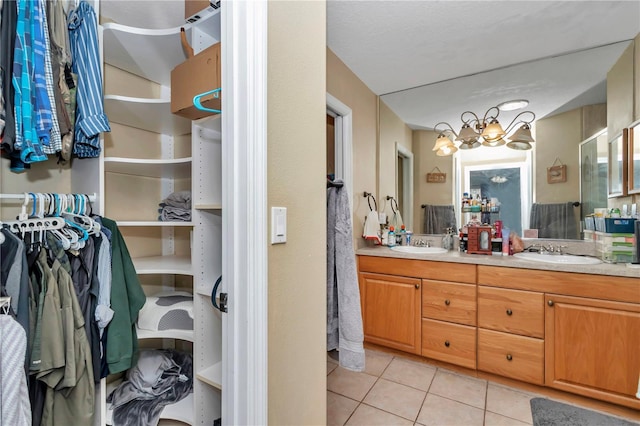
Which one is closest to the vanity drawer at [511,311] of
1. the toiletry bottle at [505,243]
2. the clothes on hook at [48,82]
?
the toiletry bottle at [505,243]

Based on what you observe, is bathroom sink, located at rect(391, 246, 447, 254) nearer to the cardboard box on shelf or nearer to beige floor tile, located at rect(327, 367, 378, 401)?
beige floor tile, located at rect(327, 367, 378, 401)

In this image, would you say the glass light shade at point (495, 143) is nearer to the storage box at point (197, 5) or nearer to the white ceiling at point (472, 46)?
the white ceiling at point (472, 46)

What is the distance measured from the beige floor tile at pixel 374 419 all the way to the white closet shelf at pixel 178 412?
880 mm

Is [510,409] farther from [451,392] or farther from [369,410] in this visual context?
[369,410]

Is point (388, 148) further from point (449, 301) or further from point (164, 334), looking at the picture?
point (164, 334)

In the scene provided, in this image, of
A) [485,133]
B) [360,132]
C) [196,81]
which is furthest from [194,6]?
[485,133]

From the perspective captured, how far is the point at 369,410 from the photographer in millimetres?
1824

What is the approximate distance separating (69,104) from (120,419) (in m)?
1.55

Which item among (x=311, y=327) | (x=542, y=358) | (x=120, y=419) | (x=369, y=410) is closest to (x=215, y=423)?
(x=120, y=419)

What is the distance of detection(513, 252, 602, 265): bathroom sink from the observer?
1934 mm

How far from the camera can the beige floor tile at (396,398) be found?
182 centimetres

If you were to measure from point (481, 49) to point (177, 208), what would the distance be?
242 centimetres

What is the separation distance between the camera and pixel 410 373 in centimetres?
223

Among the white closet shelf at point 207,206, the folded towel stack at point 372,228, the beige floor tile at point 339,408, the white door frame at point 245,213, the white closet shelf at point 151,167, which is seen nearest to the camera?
the white door frame at point 245,213
